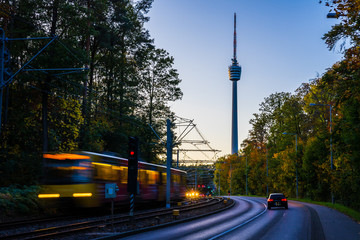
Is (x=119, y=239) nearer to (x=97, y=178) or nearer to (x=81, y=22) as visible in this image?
(x=97, y=178)

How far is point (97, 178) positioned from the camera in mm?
24219

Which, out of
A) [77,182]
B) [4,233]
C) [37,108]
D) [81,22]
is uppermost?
[81,22]

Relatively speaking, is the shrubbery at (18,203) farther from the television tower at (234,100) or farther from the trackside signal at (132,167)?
the television tower at (234,100)

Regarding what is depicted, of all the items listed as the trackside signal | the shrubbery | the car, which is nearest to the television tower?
the car

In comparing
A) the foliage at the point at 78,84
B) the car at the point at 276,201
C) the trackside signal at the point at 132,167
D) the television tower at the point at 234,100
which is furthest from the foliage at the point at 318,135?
the television tower at the point at 234,100

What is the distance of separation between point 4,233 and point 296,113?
58659 millimetres

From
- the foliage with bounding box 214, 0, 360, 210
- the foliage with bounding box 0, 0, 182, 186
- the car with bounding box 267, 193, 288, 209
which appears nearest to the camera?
the foliage with bounding box 214, 0, 360, 210

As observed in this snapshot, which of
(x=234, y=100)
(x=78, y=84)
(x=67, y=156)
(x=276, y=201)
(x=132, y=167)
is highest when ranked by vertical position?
(x=234, y=100)

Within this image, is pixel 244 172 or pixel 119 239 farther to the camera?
pixel 244 172

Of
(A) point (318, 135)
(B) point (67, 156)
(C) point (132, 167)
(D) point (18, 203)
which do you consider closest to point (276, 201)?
(A) point (318, 135)

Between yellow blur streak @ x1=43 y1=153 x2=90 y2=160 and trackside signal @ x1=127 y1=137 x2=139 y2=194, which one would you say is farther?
yellow blur streak @ x1=43 y1=153 x2=90 y2=160

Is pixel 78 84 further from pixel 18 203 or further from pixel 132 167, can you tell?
pixel 132 167

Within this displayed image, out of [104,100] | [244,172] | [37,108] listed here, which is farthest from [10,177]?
[244,172]

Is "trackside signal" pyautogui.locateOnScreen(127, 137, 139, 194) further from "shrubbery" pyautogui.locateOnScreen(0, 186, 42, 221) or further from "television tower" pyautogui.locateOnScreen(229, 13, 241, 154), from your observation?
"television tower" pyautogui.locateOnScreen(229, 13, 241, 154)
